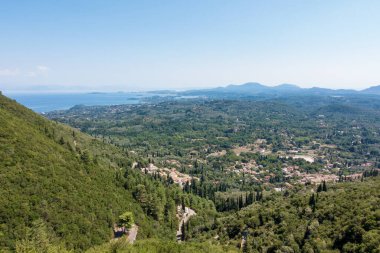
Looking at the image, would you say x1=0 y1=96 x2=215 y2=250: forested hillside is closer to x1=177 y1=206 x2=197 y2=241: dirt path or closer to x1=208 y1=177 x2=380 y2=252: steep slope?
x1=177 y1=206 x2=197 y2=241: dirt path

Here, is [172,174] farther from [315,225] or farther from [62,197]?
[315,225]

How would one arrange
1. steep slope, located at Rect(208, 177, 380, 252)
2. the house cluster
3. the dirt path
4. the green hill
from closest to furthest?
1. steep slope, located at Rect(208, 177, 380, 252)
2. the green hill
3. the dirt path
4. the house cluster

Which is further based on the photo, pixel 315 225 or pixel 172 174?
pixel 172 174

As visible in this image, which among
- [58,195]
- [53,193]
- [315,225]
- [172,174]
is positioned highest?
[53,193]

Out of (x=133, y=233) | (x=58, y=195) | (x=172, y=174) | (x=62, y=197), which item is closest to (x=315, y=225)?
(x=133, y=233)

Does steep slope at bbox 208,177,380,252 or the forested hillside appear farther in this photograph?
the forested hillside

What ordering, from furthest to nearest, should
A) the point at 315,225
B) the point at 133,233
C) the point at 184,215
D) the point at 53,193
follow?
1. the point at 184,215
2. the point at 133,233
3. the point at 53,193
4. the point at 315,225

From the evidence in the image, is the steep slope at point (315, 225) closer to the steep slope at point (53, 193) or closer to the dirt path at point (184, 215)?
the dirt path at point (184, 215)

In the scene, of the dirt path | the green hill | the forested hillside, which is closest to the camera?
the forested hillside

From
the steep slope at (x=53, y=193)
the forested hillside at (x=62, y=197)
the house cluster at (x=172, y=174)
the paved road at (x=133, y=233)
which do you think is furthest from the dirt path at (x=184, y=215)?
the house cluster at (x=172, y=174)

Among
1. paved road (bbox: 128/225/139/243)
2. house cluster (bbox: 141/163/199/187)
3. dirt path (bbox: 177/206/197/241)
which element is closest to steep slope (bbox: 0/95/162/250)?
paved road (bbox: 128/225/139/243)

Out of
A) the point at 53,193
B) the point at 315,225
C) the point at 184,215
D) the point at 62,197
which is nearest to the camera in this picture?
the point at 315,225
